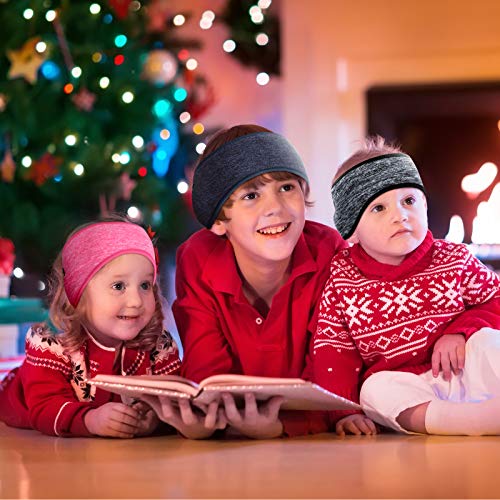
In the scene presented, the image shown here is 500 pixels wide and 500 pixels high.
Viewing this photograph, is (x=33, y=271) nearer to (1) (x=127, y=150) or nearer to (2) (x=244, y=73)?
(1) (x=127, y=150)

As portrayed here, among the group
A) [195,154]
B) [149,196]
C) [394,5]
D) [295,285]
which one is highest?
[394,5]

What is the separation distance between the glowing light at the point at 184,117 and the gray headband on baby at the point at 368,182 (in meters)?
2.34

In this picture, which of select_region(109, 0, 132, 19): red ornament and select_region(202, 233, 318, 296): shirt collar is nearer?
select_region(202, 233, 318, 296): shirt collar

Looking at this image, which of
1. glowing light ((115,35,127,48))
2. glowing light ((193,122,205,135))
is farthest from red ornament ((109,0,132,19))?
glowing light ((193,122,205,135))

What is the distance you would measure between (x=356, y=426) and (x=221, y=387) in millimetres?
396

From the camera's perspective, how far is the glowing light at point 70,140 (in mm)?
3594

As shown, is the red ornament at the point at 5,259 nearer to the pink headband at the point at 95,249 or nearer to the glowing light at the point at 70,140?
the glowing light at the point at 70,140

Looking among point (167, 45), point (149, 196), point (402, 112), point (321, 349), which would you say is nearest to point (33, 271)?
point (149, 196)

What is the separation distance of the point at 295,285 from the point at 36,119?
2214 millimetres

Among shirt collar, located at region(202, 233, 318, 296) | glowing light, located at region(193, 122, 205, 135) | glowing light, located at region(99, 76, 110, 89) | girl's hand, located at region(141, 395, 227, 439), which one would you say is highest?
glowing light, located at region(99, 76, 110, 89)

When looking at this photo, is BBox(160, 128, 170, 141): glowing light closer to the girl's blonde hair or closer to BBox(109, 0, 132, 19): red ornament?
BBox(109, 0, 132, 19): red ornament

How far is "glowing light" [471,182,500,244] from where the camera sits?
12.4ft

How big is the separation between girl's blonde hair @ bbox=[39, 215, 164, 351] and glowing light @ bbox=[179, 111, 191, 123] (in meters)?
2.22

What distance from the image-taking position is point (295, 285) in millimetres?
1830
